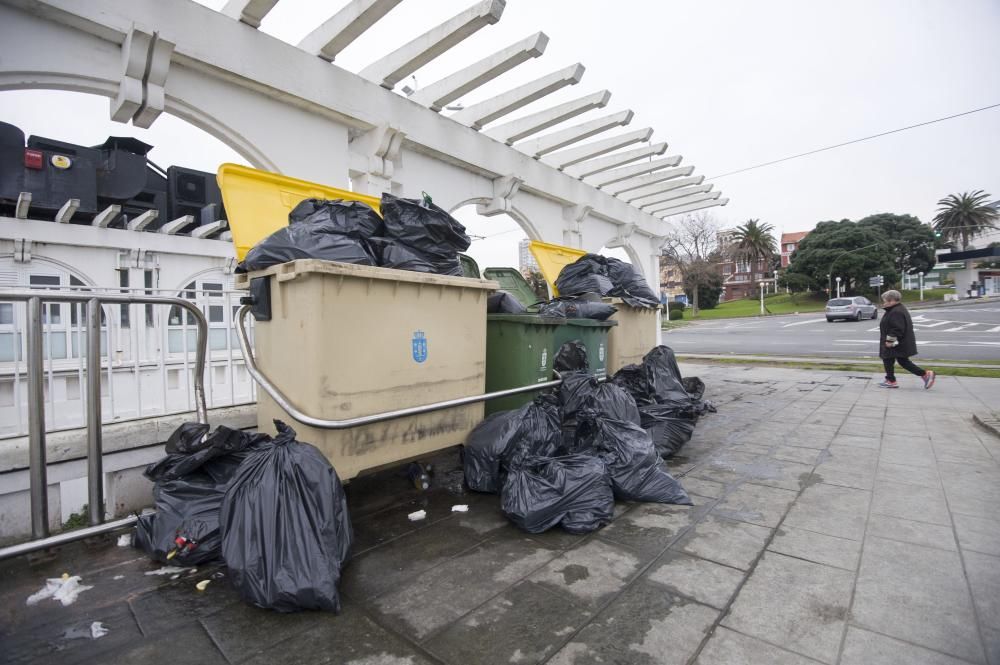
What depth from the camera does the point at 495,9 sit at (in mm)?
3850

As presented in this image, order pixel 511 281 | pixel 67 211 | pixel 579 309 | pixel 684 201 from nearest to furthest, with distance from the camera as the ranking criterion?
pixel 579 309, pixel 511 281, pixel 67 211, pixel 684 201

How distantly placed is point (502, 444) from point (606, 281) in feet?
9.66

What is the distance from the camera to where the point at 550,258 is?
611 centimetres

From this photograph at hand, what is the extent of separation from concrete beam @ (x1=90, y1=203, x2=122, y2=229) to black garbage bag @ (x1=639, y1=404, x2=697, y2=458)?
8.94m

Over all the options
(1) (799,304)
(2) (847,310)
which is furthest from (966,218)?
(2) (847,310)

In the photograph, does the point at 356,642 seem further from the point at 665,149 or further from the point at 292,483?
the point at 665,149

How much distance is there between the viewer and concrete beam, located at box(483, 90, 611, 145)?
18.6 feet

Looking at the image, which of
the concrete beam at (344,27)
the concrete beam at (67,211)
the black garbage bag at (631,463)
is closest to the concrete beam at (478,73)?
the concrete beam at (344,27)

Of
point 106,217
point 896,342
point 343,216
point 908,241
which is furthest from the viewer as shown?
point 908,241

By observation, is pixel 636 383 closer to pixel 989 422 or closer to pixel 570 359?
pixel 570 359

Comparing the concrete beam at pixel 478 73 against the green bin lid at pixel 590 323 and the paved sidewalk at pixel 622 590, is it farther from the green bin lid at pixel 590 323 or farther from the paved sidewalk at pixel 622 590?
the paved sidewalk at pixel 622 590

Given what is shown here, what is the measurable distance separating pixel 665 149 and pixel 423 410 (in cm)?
686

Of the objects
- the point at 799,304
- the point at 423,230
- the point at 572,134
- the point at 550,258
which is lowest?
the point at 423,230

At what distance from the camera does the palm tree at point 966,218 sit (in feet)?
169
